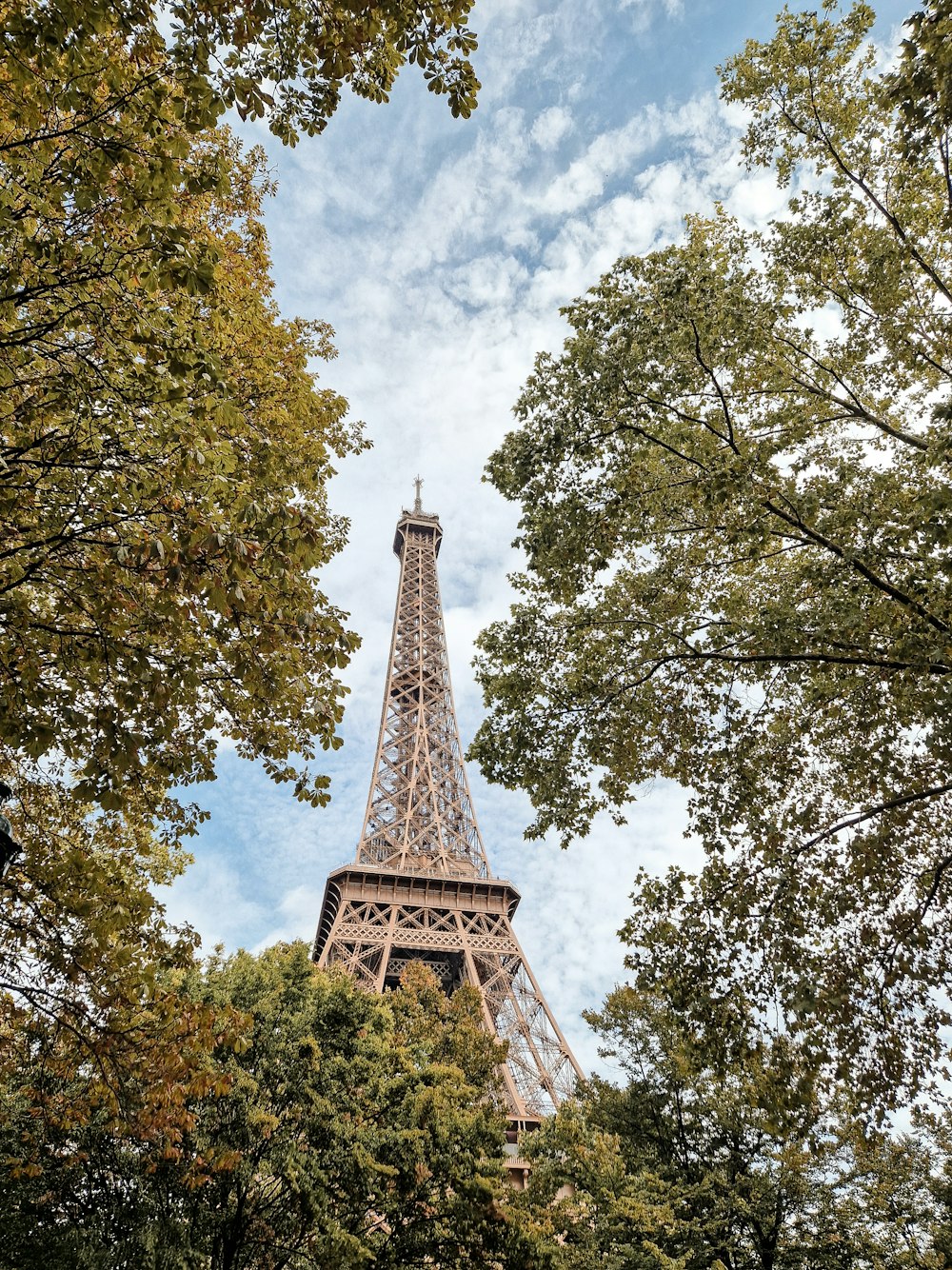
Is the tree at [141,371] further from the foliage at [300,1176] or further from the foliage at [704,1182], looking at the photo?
the foliage at [704,1182]

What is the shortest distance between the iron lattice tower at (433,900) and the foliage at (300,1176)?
600 cm

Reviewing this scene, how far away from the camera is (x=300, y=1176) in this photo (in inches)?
414

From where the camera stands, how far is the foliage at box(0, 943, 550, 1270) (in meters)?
10.6

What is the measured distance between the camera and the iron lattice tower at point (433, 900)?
27797 millimetres

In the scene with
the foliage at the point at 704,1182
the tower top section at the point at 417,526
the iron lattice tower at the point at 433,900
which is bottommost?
the foliage at the point at 704,1182

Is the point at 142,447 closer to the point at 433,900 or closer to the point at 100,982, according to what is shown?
the point at 100,982

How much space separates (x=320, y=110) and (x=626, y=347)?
409 cm

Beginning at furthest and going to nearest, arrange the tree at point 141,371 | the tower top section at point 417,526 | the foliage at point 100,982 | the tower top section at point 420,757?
the tower top section at point 417,526 → the tower top section at point 420,757 → the foliage at point 100,982 → the tree at point 141,371

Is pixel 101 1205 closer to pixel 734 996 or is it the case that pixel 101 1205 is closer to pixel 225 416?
pixel 734 996

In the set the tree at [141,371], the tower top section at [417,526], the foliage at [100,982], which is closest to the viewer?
the tree at [141,371]

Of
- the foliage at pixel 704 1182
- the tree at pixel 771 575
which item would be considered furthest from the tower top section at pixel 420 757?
the tree at pixel 771 575

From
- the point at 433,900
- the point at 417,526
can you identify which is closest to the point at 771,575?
the point at 433,900

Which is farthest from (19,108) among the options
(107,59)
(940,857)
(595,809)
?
(940,857)

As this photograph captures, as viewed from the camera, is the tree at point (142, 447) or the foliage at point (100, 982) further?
the foliage at point (100, 982)
